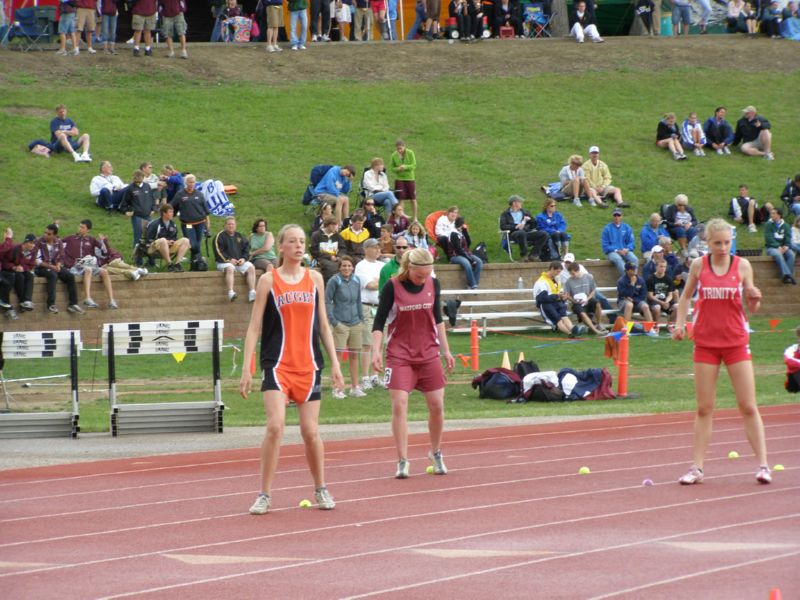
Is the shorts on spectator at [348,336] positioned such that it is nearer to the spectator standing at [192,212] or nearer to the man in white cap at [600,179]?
the spectator standing at [192,212]

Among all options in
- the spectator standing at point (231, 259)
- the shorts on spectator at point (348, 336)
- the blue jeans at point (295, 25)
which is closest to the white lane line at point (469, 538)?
the shorts on spectator at point (348, 336)

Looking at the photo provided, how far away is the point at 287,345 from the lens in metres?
9.05

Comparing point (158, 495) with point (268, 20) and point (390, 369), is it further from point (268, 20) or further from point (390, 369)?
point (268, 20)

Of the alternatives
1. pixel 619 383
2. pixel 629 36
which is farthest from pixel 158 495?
pixel 629 36

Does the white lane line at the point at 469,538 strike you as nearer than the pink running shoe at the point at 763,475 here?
Yes

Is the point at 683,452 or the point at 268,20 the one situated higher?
the point at 268,20

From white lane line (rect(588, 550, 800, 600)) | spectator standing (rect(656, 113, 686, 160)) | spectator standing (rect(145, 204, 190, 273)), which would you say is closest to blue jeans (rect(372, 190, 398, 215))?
spectator standing (rect(145, 204, 190, 273))

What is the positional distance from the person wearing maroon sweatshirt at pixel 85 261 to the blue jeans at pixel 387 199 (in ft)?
19.3

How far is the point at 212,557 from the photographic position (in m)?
7.80

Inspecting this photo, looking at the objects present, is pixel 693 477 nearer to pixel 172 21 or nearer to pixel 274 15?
pixel 172 21

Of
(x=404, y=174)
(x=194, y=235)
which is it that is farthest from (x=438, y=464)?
(x=404, y=174)

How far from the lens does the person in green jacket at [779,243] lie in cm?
2744

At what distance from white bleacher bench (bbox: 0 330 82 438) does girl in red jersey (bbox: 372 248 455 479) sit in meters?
4.90

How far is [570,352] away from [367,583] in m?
15.4
